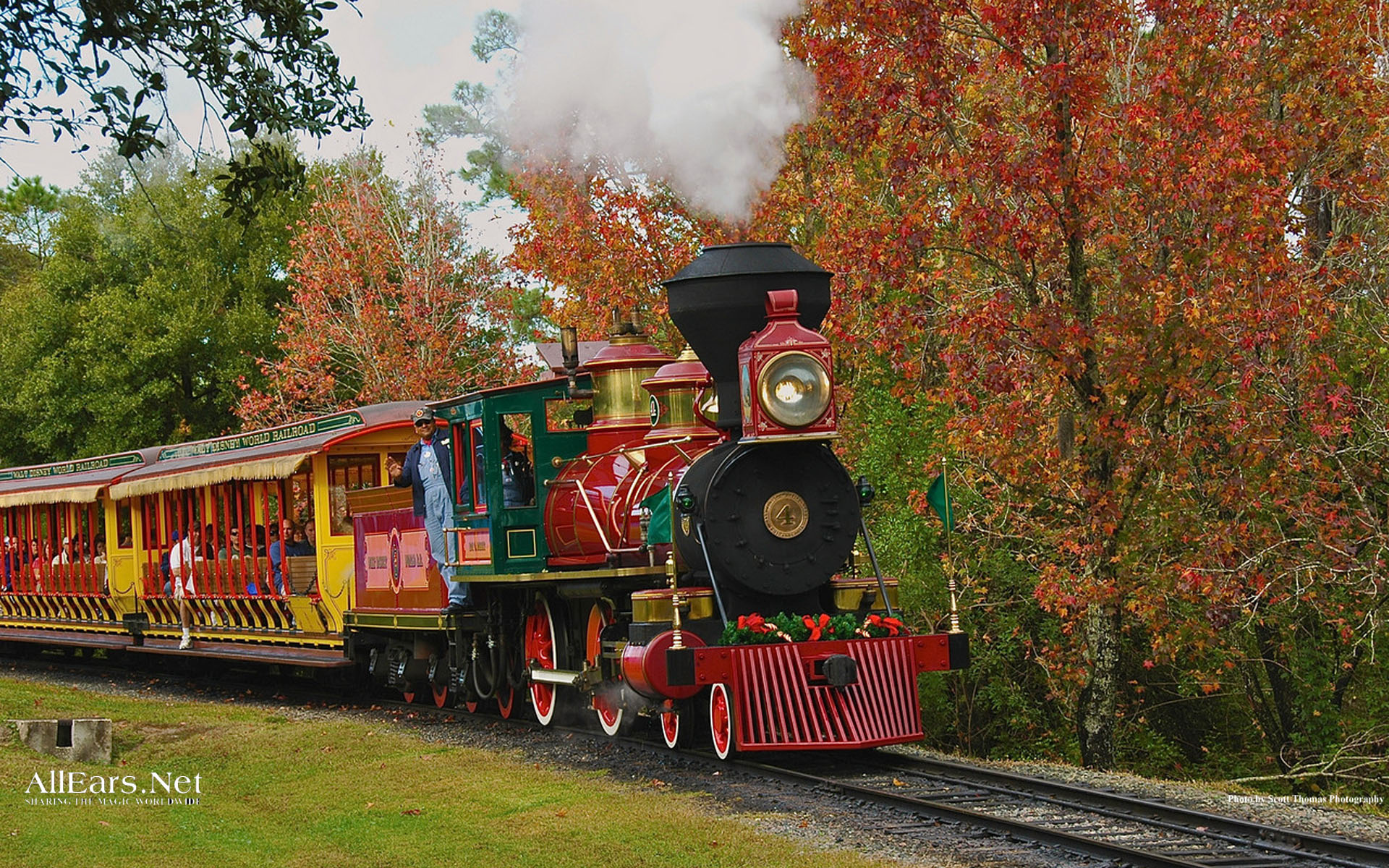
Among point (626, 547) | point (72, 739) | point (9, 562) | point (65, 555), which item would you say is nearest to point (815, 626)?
point (626, 547)

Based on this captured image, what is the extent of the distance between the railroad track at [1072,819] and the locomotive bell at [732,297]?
2512 mm

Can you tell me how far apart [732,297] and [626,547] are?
7.33 ft

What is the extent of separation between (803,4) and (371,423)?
20.0ft

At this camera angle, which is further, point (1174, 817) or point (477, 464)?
point (477, 464)

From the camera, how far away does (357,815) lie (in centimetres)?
877

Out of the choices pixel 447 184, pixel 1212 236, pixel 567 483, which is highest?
pixel 447 184

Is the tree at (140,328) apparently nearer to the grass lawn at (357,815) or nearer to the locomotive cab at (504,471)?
the locomotive cab at (504,471)

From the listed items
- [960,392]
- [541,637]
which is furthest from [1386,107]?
[541,637]

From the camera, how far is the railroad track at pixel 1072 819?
701 centimetres

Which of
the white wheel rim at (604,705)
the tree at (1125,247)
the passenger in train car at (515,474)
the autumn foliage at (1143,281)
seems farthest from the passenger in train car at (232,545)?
the tree at (1125,247)

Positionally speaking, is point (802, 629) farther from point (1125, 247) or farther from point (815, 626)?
point (1125, 247)

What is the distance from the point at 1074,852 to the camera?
729cm

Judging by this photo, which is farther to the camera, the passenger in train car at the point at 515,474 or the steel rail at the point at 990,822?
the passenger in train car at the point at 515,474

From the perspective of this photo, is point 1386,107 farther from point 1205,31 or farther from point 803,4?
point 803,4
